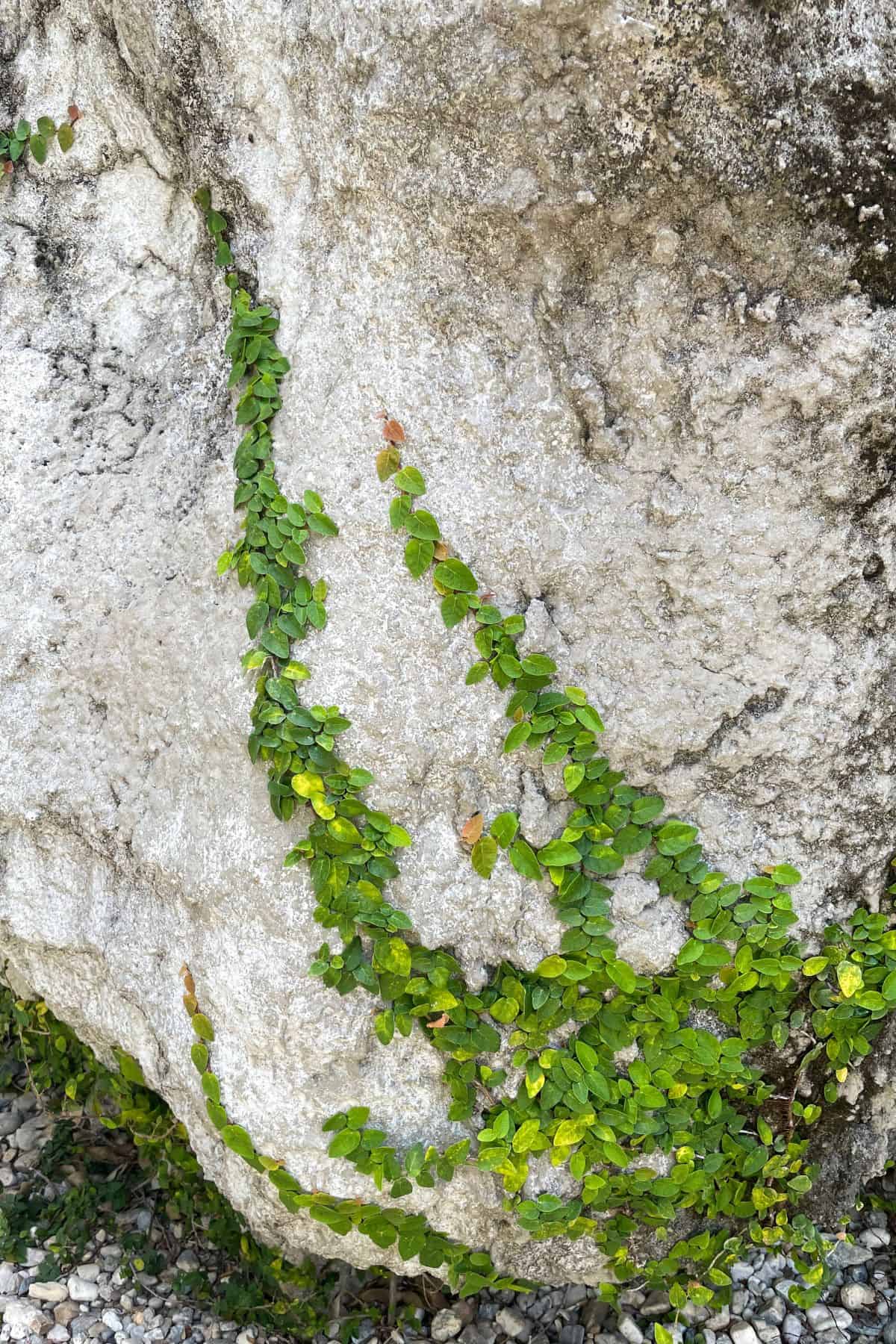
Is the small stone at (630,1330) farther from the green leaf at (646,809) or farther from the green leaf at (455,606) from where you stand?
the green leaf at (455,606)

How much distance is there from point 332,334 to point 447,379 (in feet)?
0.74

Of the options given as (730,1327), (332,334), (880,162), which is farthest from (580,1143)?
(880,162)

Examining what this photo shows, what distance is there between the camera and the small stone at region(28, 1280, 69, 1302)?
259 centimetres

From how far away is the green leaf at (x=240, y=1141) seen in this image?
6.75 feet

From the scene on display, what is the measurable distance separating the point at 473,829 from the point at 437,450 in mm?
654

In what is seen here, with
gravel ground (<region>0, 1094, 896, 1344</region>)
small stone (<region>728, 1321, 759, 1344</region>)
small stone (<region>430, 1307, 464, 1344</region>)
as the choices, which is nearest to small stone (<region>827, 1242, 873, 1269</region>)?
gravel ground (<region>0, 1094, 896, 1344</region>)

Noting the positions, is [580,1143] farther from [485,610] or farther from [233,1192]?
[485,610]

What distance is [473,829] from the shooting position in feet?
6.41

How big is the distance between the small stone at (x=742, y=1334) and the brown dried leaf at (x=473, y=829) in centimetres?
145

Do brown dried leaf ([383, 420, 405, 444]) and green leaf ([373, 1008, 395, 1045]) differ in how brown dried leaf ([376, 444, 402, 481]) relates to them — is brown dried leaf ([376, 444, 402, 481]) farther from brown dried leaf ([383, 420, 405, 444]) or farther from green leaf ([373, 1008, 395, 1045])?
green leaf ([373, 1008, 395, 1045])

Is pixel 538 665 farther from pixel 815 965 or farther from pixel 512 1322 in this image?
pixel 512 1322

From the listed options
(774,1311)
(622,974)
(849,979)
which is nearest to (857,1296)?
(774,1311)

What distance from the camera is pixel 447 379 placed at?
187 centimetres

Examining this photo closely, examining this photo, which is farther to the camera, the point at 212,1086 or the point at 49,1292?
the point at 49,1292
